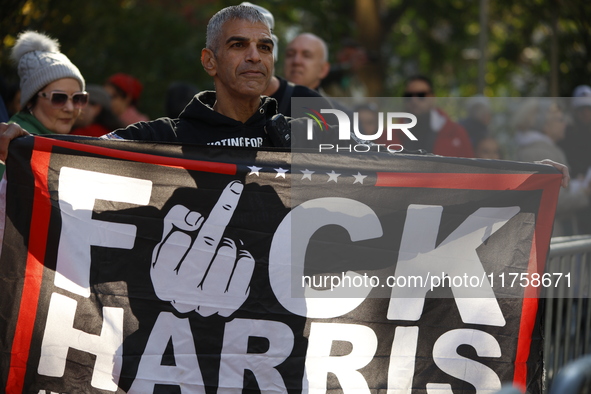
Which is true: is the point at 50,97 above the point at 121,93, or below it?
below

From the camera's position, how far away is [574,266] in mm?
4367

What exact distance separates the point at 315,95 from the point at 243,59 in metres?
1.26

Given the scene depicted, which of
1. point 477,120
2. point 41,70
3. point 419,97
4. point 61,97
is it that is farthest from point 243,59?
point 477,120

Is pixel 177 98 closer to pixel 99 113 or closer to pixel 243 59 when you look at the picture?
pixel 99 113

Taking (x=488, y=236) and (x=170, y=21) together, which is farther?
(x=170, y=21)

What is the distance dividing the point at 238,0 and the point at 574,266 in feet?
40.8

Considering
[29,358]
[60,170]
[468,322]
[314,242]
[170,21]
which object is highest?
[170,21]

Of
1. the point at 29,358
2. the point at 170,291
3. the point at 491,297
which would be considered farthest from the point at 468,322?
Result: the point at 29,358

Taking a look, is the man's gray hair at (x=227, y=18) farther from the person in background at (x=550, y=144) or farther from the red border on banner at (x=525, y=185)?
the person in background at (x=550, y=144)

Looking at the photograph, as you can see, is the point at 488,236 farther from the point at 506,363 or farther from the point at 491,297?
the point at 506,363

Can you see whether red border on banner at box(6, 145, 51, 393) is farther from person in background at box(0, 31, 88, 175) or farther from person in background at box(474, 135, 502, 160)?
person in background at box(474, 135, 502, 160)

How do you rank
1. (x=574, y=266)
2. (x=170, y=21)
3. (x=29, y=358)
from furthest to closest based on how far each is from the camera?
1. (x=170, y=21)
2. (x=574, y=266)
3. (x=29, y=358)

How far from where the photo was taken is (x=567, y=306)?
171 inches

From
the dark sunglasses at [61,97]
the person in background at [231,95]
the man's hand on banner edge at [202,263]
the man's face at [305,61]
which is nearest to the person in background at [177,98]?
the man's face at [305,61]
